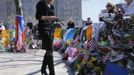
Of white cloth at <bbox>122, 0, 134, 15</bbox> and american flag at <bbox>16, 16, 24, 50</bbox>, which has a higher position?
white cloth at <bbox>122, 0, 134, 15</bbox>

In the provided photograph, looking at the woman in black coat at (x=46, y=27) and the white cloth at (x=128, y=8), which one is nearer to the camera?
the woman in black coat at (x=46, y=27)

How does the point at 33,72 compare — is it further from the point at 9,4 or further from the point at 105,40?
the point at 9,4

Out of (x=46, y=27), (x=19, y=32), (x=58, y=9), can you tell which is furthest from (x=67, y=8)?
(x=46, y=27)

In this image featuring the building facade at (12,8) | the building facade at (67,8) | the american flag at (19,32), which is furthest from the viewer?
the building facade at (67,8)

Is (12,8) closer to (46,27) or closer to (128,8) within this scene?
(128,8)

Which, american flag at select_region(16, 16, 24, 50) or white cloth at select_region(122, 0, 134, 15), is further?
american flag at select_region(16, 16, 24, 50)

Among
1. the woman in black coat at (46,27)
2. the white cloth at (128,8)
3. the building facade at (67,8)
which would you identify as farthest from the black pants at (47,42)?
the building facade at (67,8)

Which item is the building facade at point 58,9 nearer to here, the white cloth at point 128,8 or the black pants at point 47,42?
the white cloth at point 128,8

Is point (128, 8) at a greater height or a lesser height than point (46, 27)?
greater

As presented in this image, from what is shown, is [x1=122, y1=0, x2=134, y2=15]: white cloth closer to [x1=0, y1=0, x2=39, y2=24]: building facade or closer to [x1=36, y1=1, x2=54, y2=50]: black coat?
[x1=36, y1=1, x2=54, y2=50]: black coat

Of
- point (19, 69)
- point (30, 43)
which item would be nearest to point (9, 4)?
point (30, 43)

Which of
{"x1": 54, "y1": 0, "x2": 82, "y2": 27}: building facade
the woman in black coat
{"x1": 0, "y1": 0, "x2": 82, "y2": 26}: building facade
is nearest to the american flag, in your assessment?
the woman in black coat

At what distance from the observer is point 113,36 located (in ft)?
27.5

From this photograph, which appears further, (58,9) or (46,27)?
(58,9)
